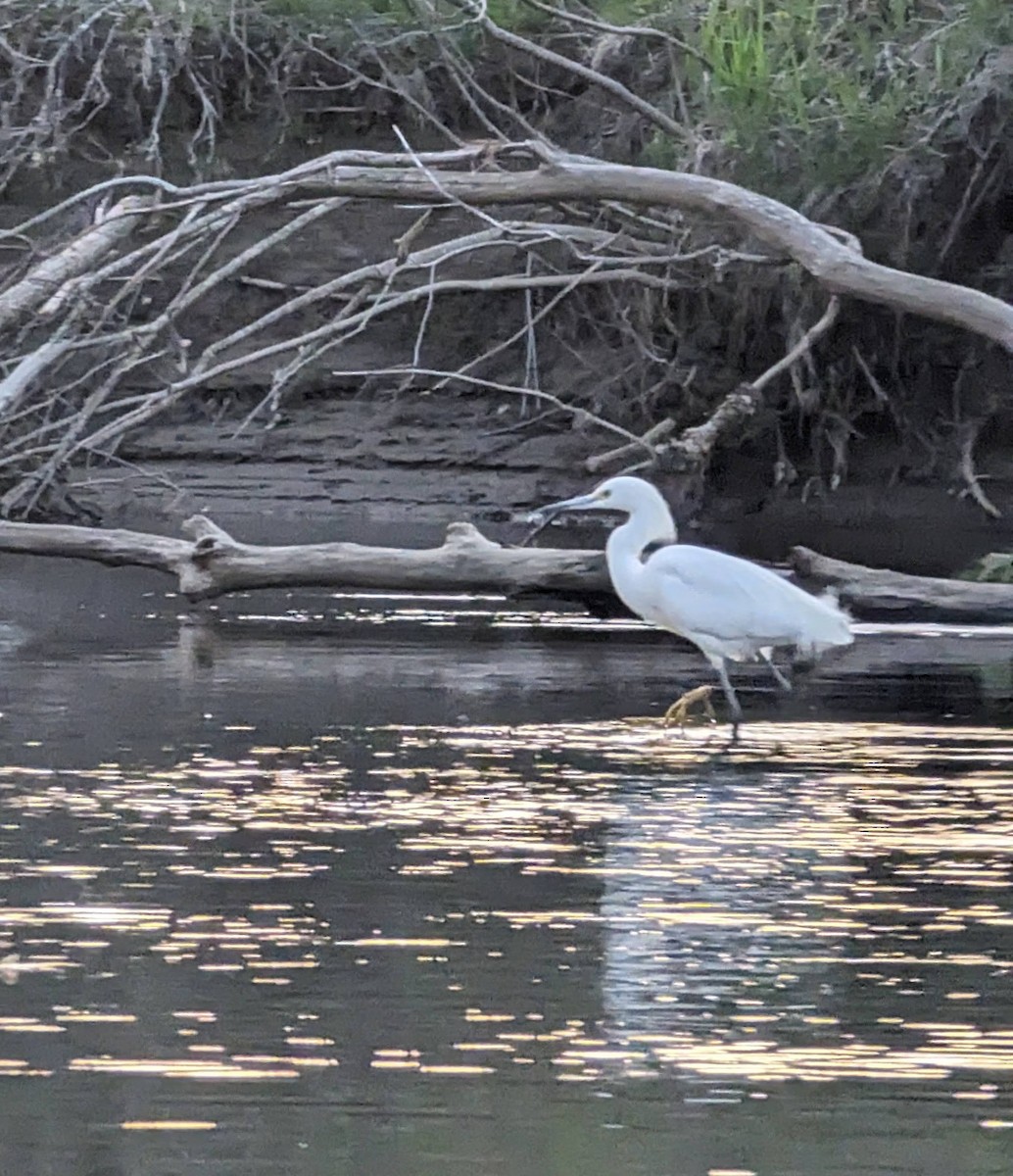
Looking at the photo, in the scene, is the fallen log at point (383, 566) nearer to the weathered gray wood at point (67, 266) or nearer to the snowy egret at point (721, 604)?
the snowy egret at point (721, 604)

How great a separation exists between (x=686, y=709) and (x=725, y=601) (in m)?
0.68

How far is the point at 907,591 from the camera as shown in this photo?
11.1m

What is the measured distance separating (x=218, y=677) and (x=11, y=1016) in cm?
509

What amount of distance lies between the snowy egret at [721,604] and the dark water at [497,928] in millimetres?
229

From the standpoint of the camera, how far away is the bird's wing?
31.0 ft

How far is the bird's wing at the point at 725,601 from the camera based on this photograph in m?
9.46

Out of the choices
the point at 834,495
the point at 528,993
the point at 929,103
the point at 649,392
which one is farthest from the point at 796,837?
the point at 834,495

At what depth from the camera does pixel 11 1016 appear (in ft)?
15.6

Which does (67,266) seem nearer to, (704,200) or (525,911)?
(704,200)

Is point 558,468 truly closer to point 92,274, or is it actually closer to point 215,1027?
point 92,274

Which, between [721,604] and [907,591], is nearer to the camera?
[721,604]

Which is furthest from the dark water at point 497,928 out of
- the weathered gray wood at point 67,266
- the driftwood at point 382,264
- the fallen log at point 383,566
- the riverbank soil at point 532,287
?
the riverbank soil at point 532,287

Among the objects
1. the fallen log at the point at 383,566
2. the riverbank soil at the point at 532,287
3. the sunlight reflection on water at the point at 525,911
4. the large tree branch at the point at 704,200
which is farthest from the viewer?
the riverbank soil at the point at 532,287

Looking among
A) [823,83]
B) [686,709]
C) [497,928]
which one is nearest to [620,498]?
[686,709]
